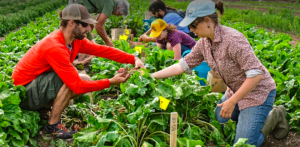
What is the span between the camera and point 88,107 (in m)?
3.80

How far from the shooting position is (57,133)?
10.7ft

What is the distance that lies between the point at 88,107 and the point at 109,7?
2694 mm

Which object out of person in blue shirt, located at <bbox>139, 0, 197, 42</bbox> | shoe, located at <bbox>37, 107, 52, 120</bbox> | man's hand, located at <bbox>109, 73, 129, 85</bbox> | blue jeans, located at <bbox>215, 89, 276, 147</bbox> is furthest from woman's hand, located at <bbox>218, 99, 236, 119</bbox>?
person in blue shirt, located at <bbox>139, 0, 197, 42</bbox>

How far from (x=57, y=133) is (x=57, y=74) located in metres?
0.64

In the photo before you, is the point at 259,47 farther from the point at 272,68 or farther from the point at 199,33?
the point at 199,33

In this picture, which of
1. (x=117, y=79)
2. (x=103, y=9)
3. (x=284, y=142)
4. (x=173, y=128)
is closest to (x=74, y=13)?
(x=117, y=79)

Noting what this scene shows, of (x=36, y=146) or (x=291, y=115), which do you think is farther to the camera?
(x=291, y=115)

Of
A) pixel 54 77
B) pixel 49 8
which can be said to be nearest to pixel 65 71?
pixel 54 77

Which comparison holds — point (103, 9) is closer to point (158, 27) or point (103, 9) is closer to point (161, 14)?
point (161, 14)

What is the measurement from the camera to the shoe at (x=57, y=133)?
10.7ft

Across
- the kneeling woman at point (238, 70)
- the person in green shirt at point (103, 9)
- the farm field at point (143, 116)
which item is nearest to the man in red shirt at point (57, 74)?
the farm field at point (143, 116)

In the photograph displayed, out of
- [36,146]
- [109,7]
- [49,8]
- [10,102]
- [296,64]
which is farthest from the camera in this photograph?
[49,8]

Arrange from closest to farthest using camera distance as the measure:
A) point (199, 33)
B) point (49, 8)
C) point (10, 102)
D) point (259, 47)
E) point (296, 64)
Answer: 1. point (199, 33)
2. point (10, 102)
3. point (296, 64)
4. point (259, 47)
5. point (49, 8)

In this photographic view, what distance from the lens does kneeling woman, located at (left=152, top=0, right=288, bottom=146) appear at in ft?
8.27
